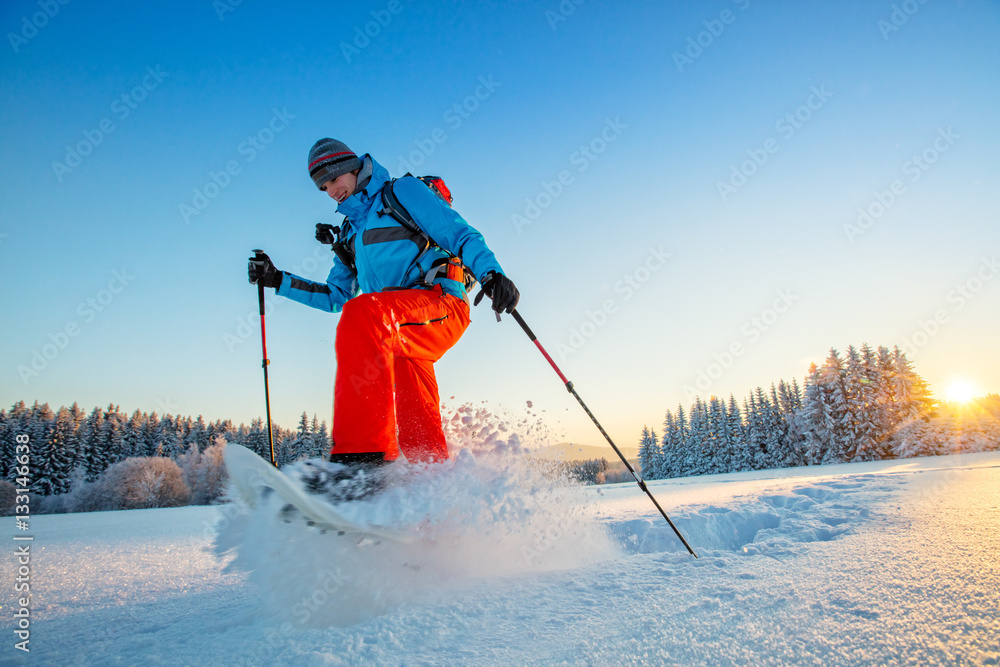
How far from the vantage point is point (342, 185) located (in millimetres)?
2762

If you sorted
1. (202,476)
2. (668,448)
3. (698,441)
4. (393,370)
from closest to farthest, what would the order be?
1. (393,370)
2. (202,476)
3. (698,441)
4. (668,448)

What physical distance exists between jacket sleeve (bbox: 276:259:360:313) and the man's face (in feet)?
2.40

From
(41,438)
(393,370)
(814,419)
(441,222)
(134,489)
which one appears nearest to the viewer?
(393,370)

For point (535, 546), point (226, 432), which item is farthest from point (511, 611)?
point (226, 432)

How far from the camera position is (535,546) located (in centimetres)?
217

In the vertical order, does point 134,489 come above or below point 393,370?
below

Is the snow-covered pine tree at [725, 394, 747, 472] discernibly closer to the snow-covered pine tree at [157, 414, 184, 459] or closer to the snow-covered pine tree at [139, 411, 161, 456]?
the snow-covered pine tree at [157, 414, 184, 459]

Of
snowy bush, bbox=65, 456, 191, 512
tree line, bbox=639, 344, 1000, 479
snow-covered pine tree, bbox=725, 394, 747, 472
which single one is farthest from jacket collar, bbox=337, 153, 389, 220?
snow-covered pine tree, bbox=725, 394, 747, 472

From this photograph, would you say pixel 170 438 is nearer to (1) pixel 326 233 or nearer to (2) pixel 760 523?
(1) pixel 326 233

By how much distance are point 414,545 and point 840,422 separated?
117 feet

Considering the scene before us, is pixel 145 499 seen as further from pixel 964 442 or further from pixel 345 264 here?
pixel 964 442

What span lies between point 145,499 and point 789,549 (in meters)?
32.6

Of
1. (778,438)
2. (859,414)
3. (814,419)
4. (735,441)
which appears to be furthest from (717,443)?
(859,414)

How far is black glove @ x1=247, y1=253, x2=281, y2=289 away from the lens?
10.2 feet
